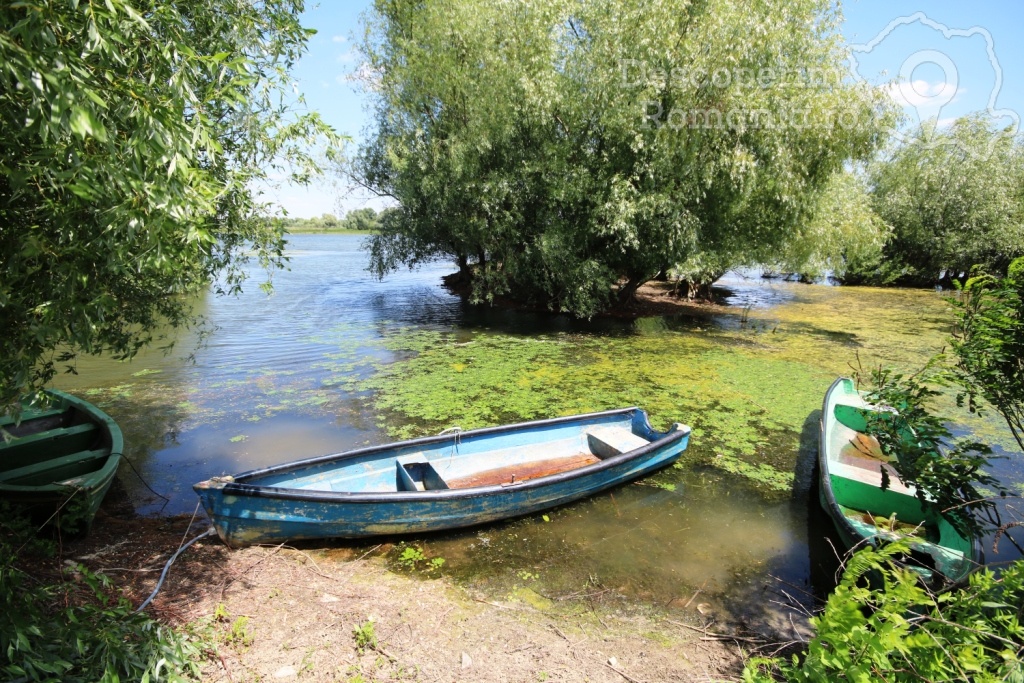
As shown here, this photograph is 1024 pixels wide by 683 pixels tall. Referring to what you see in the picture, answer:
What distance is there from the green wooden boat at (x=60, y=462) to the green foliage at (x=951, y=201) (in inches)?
1147

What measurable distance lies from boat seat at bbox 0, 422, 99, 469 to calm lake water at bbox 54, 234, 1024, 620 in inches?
24.7

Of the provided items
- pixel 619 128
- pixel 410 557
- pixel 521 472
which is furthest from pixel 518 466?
pixel 619 128

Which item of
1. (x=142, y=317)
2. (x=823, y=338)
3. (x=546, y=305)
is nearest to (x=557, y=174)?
(x=546, y=305)

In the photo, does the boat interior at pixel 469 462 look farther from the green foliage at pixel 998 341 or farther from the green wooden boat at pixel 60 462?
the green foliage at pixel 998 341

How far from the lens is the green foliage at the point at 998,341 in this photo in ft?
10.6

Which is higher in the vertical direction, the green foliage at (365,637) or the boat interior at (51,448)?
the boat interior at (51,448)

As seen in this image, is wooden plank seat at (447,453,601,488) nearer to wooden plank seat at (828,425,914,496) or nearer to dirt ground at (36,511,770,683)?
dirt ground at (36,511,770,683)

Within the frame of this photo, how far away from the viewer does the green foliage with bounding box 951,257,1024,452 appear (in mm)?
3242

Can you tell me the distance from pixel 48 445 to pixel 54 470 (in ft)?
2.94

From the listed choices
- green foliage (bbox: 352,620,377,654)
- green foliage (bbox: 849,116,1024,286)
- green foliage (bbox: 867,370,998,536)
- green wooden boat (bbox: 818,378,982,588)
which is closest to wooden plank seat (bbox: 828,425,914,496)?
green wooden boat (bbox: 818,378,982,588)

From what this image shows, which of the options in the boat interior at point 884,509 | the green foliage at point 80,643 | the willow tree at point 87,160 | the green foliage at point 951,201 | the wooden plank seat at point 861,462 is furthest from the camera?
the green foliage at point 951,201

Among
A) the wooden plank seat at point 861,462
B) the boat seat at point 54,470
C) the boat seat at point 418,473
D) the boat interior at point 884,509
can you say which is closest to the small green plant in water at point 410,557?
the boat seat at point 418,473

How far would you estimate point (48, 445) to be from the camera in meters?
6.02

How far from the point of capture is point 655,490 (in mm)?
6578
